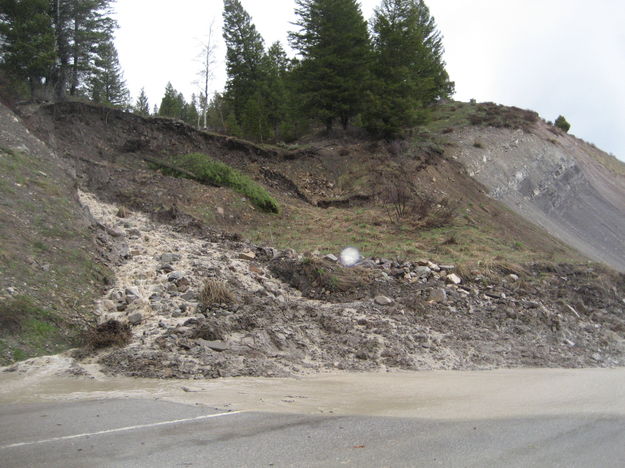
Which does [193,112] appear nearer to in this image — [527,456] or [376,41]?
[376,41]

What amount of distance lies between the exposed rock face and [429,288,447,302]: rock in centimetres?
1494

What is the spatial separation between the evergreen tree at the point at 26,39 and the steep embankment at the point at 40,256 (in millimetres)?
9997

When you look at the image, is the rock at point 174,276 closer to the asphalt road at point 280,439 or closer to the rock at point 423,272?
the asphalt road at point 280,439

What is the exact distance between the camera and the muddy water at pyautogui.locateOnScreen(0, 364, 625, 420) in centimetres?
689

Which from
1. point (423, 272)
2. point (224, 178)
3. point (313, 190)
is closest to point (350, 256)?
point (423, 272)

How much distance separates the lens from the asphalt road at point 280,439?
4.98m

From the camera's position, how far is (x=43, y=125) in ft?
63.2

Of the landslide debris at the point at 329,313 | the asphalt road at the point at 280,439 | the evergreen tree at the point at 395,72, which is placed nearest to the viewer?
the asphalt road at the point at 280,439

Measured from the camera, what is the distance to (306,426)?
5.99 metres

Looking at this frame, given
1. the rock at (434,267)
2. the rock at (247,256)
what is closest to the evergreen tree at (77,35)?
the rock at (247,256)

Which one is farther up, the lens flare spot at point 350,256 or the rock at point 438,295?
the lens flare spot at point 350,256

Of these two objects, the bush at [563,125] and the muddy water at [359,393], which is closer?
the muddy water at [359,393]

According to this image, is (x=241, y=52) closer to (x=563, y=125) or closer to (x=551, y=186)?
(x=551, y=186)

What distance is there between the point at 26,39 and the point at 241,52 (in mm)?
16407
